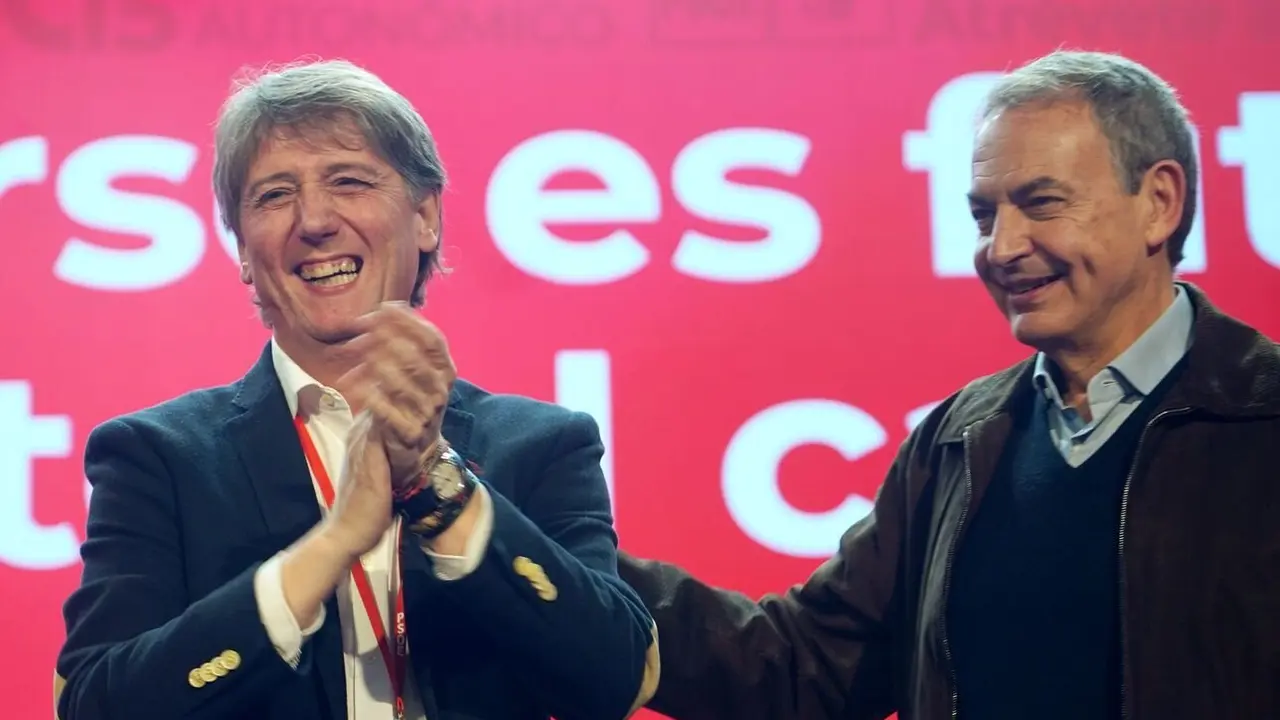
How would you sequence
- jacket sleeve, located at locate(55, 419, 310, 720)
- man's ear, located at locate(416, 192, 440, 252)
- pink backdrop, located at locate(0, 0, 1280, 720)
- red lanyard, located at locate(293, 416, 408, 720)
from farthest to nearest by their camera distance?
pink backdrop, located at locate(0, 0, 1280, 720) → man's ear, located at locate(416, 192, 440, 252) → red lanyard, located at locate(293, 416, 408, 720) → jacket sleeve, located at locate(55, 419, 310, 720)

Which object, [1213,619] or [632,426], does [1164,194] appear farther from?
[632,426]

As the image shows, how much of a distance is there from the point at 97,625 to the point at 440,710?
0.38 meters

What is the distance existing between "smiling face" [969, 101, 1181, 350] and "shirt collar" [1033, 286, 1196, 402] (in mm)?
28

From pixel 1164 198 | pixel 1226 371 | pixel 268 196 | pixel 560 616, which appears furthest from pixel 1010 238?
pixel 268 196

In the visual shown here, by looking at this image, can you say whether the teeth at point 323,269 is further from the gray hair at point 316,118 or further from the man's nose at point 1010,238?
the man's nose at point 1010,238

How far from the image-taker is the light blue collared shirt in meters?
2.18

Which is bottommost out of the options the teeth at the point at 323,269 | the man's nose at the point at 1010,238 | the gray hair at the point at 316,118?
the man's nose at the point at 1010,238

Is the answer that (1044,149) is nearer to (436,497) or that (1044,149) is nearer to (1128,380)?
(1128,380)

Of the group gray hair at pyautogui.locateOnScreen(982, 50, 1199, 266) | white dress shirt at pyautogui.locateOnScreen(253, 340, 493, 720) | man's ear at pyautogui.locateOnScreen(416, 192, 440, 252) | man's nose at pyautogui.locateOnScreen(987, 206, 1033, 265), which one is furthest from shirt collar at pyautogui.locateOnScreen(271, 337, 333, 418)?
gray hair at pyautogui.locateOnScreen(982, 50, 1199, 266)

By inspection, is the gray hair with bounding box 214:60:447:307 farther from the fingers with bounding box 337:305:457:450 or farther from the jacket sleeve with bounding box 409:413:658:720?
the jacket sleeve with bounding box 409:413:658:720

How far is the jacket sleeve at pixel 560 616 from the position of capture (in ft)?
5.48

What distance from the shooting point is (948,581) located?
85.7 inches

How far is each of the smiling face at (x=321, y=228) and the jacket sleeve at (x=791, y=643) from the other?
2.48 feet

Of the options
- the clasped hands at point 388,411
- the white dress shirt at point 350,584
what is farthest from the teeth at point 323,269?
the clasped hands at point 388,411
